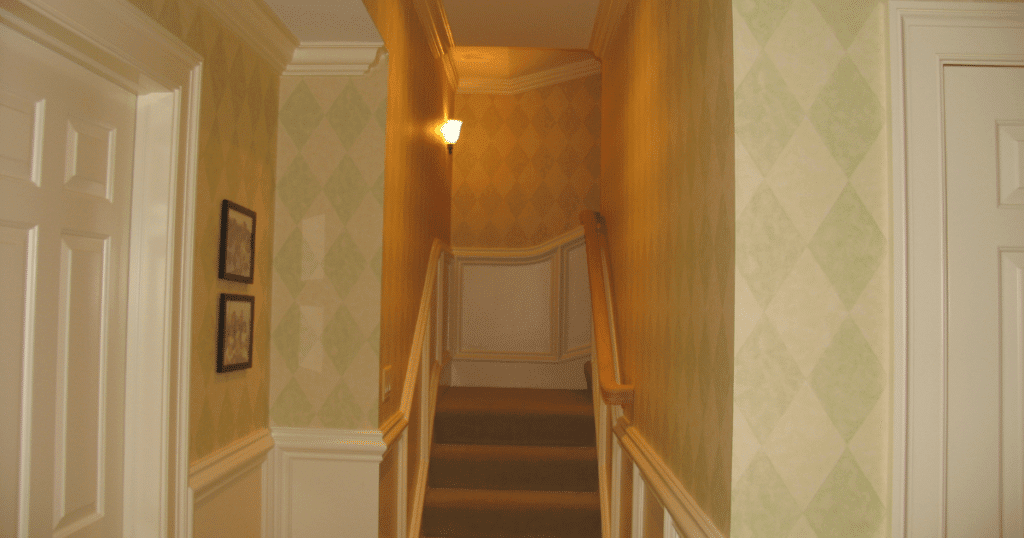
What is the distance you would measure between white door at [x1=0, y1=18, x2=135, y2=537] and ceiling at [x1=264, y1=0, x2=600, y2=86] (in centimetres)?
73

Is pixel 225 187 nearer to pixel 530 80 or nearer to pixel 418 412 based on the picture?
pixel 418 412

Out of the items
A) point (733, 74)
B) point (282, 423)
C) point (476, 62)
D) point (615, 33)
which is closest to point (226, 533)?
point (282, 423)

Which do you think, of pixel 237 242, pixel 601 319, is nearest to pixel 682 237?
pixel 601 319

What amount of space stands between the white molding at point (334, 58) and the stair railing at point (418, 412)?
4.55 feet

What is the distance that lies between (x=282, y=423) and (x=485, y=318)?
245 centimetres

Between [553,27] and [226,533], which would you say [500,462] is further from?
[553,27]

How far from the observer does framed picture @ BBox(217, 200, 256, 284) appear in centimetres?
197

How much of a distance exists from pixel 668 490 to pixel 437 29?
2.82 meters

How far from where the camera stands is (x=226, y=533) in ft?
6.61

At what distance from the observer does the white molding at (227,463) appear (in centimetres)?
180

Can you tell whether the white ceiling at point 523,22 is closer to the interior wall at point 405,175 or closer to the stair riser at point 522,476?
the interior wall at point 405,175

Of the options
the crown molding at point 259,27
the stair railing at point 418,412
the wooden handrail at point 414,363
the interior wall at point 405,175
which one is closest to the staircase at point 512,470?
the stair railing at point 418,412

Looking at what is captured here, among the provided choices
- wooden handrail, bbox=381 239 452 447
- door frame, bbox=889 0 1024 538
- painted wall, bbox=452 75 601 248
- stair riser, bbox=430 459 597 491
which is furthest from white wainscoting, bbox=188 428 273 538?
painted wall, bbox=452 75 601 248

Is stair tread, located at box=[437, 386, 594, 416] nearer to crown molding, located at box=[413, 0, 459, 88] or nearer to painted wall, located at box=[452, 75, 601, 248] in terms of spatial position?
painted wall, located at box=[452, 75, 601, 248]
